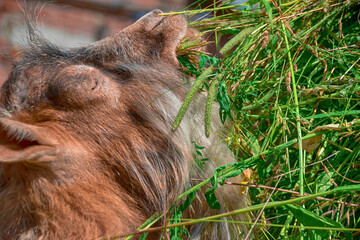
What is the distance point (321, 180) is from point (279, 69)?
0.46 m

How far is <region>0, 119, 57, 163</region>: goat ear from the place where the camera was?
1.53 metres

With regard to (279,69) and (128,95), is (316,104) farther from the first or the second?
(128,95)

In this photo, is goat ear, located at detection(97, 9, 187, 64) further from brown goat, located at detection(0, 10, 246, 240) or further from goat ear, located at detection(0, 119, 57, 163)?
goat ear, located at detection(0, 119, 57, 163)

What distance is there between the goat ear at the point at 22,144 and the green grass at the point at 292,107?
461 mm

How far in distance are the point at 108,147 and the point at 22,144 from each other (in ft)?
1.04

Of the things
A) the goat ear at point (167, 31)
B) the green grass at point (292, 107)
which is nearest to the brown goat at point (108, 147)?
the goat ear at point (167, 31)

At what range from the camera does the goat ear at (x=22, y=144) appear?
153cm

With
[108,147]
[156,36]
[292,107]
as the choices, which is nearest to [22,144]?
[108,147]

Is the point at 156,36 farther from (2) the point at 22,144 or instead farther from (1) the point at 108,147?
(2) the point at 22,144

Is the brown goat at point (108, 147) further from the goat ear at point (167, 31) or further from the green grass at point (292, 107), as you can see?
the green grass at point (292, 107)

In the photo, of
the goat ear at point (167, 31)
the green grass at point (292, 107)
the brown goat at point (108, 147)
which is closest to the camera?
the green grass at point (292, 107)

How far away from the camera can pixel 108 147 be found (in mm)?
1790

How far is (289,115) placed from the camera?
162cm

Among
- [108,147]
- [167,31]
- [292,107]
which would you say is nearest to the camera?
[292,107]
